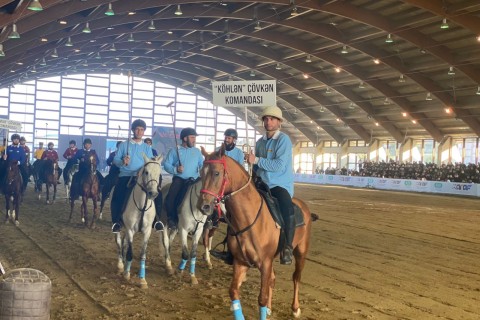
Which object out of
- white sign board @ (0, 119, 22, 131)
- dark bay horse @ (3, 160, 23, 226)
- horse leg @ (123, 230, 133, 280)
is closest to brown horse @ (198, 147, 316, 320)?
horse leg @ (123, 230, 133, 280)

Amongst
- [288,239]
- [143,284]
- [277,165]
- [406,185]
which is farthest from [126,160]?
[406,185]

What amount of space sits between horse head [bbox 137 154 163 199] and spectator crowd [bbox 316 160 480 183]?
3145cm

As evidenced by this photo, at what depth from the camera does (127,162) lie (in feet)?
27.4

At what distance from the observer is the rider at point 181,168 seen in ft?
28.6

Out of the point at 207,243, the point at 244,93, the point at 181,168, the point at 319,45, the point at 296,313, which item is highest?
the point at 319,45

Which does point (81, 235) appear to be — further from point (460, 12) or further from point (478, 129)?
point (478, 129)

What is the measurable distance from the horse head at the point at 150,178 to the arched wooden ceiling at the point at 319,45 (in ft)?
35.4

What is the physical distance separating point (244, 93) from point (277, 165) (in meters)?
2.46

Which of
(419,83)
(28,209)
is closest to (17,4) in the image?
Answer: (28,209)

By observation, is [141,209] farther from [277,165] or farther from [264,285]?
[264,285]

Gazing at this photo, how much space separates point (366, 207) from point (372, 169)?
2329 centimetres

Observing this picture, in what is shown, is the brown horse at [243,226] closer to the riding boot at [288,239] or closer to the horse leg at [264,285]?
the horse leg at [264,285]

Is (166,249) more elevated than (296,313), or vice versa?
(166,249)

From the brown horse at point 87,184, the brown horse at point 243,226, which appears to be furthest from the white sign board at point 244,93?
the brown horse at point 87,184
